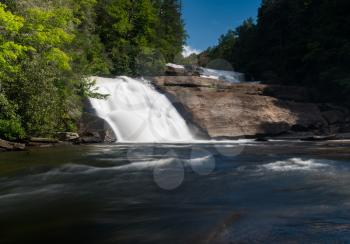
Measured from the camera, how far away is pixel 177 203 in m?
6.34

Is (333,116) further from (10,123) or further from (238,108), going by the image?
(10,123)

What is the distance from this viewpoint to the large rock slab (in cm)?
2456

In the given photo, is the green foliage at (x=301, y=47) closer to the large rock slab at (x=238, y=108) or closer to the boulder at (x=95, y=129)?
the large rock slab at (x=238, y=108)

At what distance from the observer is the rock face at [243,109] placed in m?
24.6

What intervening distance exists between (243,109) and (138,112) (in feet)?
22.3

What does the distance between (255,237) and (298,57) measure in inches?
1450

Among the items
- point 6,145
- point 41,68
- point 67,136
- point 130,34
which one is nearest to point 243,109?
point 67,136

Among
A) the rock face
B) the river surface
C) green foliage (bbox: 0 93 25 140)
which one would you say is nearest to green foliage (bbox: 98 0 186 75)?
the rock face

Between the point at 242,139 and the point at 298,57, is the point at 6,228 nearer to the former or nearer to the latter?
the point at 242,139

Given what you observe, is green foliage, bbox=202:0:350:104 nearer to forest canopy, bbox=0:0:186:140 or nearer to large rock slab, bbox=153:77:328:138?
large rock slab, bbox=153:77:328:138

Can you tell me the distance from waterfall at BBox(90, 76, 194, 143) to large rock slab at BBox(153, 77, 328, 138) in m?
0.82

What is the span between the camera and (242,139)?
953 inches

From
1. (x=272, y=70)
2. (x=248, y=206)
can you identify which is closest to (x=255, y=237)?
(x=248, y=206)

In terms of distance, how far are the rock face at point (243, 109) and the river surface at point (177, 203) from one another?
43.8ft
